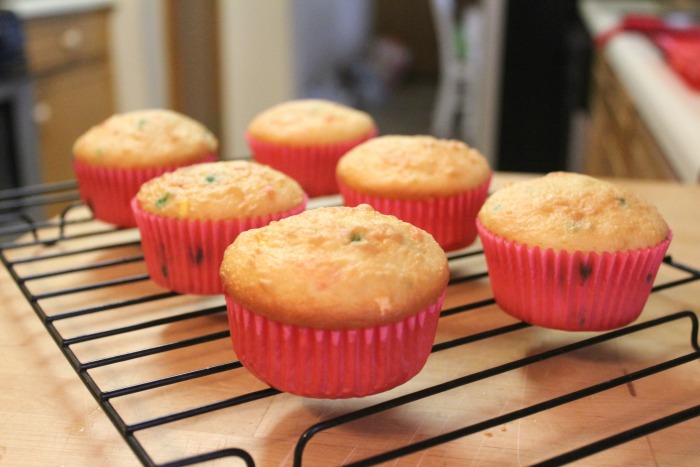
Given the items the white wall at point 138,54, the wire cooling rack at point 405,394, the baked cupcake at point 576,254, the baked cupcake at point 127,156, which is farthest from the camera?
the white wall at point 138,54

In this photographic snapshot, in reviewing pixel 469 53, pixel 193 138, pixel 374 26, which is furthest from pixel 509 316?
pixel 374 26

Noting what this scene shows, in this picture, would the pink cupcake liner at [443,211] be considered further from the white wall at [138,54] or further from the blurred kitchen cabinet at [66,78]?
the white wall at [138,54]

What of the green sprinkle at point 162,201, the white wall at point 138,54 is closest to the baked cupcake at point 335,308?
the green sprinkle at point 162,201

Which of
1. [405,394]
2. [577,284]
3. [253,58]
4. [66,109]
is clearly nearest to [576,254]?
[577,284]

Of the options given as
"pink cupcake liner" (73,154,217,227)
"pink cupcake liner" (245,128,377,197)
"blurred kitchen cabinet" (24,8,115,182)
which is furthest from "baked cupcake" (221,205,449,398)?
"blurred kitchen cabinet" (24,8,115,182)

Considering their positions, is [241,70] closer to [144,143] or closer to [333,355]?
[144,143]

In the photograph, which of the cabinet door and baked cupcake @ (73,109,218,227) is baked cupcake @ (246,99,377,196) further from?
the cabinet door

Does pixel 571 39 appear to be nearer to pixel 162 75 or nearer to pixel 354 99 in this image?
pixel 162 75

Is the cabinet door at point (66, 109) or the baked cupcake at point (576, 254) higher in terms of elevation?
the baked cupcake at point (576, 254)
